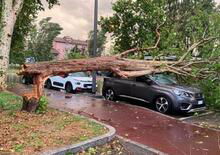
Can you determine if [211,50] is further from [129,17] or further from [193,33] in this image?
[129,17]

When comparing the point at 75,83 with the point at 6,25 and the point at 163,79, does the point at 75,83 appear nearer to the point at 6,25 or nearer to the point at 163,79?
the point at 163,79

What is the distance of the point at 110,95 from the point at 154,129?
5950 mm

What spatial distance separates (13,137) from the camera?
24.1 feet

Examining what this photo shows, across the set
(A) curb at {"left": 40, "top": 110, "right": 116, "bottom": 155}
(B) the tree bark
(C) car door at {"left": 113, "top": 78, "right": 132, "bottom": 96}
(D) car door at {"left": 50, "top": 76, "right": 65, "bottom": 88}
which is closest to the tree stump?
(A) curb at {"left": 40, "top": 110, "right": 116, "bottom": 155}

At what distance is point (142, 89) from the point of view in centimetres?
1425

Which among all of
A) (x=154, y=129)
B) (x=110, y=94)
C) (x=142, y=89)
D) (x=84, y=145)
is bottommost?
(x=154, y=129)

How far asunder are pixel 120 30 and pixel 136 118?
8.27 metres

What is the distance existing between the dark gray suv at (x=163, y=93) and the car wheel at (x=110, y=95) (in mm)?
519

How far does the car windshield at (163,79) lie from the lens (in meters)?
14.1

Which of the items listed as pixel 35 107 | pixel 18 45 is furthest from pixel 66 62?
pixel 18 45

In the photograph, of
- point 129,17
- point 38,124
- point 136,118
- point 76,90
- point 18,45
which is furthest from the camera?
point 18,45

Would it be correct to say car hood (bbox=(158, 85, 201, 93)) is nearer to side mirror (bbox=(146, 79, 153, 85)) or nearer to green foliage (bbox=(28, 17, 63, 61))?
side mirror (bbox=(146, 79, 153, 85))

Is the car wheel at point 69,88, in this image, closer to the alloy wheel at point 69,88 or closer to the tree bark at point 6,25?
the alloy wheel at point 69,88

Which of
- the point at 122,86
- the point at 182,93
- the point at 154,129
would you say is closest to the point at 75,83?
the point at 122,86
